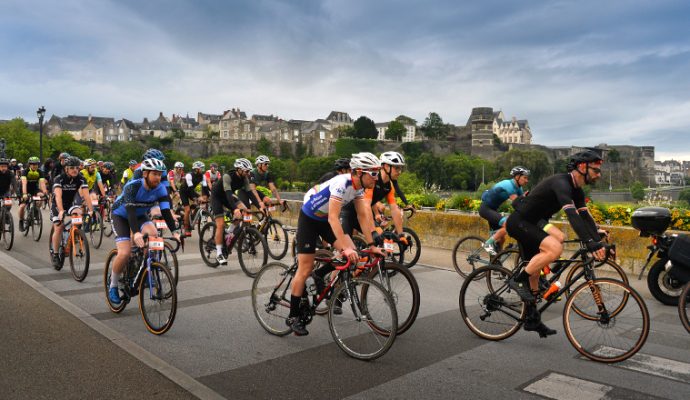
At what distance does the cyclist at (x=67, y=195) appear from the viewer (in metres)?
9.14

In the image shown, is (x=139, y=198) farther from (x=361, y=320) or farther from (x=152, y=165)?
(x=361, y=320)

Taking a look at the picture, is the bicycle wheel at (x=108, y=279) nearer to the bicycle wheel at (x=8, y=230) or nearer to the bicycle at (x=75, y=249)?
the bicycle at (x=75, y=249)

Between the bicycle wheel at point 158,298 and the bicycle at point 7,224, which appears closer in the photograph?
the bicycle wheel at point 158,298

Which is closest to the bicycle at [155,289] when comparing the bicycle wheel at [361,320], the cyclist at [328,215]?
the cyclist at [328,215]

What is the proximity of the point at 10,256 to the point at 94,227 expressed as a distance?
2583 mm

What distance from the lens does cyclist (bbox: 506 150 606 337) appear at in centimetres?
539

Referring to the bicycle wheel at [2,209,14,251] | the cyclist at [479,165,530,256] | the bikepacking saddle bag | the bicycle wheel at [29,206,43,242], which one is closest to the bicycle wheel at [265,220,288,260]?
the cyclist at [479,165,530,256]

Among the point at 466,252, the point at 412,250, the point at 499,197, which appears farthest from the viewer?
the point at 412,250

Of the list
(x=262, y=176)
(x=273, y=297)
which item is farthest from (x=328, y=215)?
(x=262, y=176)

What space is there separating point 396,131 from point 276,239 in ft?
466

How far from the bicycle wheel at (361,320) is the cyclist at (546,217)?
151cm

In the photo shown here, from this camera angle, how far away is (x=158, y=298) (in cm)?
588

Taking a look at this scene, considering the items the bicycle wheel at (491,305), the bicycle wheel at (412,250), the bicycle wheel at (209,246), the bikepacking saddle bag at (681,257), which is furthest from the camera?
the bicycle wheel at (209,246)

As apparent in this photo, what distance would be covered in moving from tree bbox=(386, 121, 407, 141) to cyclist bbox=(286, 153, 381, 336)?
145859 mm
